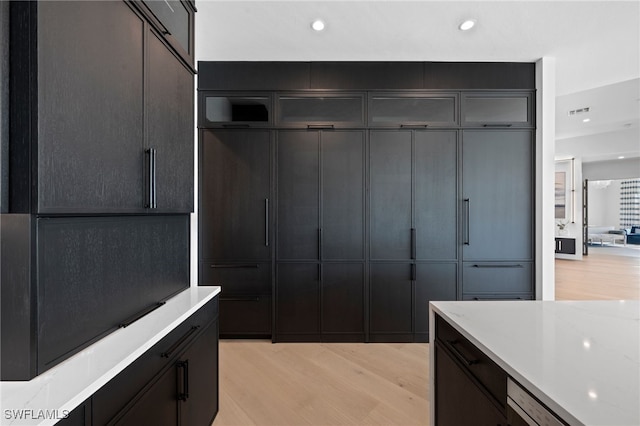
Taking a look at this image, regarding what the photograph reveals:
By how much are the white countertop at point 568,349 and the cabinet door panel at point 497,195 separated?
5.30ft

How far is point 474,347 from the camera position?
42.8 inches

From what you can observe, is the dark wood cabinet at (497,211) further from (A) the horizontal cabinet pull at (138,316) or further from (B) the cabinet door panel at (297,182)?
(A) the horizontal cabinet pull at (138,316)

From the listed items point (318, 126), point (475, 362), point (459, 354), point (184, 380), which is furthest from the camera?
point (318, 126)

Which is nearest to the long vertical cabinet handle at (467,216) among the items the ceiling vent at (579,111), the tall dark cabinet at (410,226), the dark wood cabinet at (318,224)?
the tall dark cabinet at (410,226)

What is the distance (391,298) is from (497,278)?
1.15 m

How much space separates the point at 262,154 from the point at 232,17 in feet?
3.90

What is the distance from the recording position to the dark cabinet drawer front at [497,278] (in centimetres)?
300

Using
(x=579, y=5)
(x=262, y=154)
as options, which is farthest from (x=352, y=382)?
(x=579, y=5)

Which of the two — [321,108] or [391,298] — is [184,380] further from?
[321,108]

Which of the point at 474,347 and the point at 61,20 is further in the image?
the point at 474,347

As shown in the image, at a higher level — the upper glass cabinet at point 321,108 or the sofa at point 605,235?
the upper glass cabinet at point 321,108

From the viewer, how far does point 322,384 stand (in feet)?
7.40

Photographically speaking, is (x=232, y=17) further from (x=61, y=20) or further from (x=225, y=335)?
(x=225, y=335)

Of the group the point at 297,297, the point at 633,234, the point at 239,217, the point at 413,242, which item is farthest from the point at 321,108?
the point at 633,234
